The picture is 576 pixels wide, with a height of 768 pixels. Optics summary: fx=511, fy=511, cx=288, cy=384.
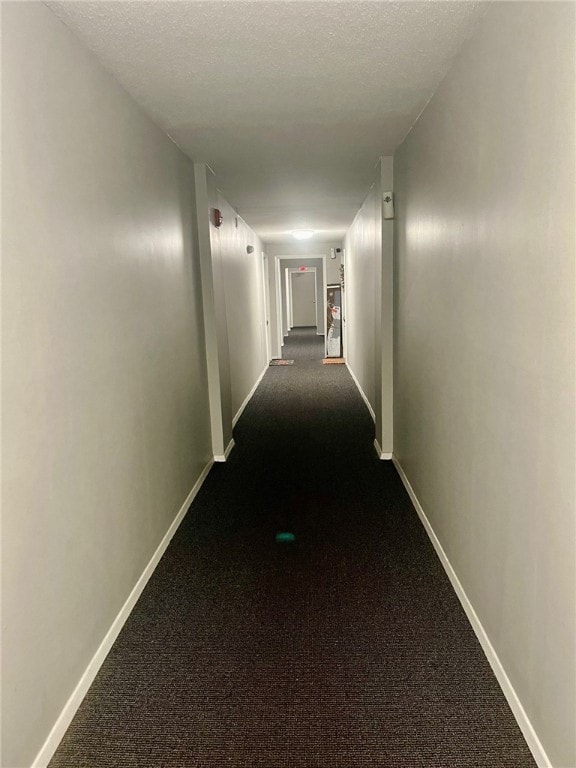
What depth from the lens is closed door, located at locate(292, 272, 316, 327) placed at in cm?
1886

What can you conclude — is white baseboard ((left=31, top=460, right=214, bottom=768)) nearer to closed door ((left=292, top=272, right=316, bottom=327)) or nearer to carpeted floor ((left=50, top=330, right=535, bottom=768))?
carpeted floor ((left=50, top=330, right=535, bottom=768))

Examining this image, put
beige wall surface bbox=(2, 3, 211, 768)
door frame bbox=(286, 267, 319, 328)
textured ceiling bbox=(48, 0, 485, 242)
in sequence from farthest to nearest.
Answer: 1. door frame bbox=(286, 267, 319, 328)
2. textured ceiling bbox=(48, 0, 485, 242)
3. beige wall surface bbox=(2, 3, 211, 768)

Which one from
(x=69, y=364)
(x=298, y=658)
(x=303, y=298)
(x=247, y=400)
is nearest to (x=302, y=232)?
(x=247, y=400)

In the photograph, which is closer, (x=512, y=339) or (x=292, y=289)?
(x=512, y=339)

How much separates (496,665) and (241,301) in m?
5.13

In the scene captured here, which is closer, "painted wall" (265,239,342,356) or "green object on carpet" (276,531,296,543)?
"green object on carpet" (276,531,296,543)

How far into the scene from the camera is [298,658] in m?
2.00

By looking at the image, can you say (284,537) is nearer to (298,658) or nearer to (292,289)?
(298,658)

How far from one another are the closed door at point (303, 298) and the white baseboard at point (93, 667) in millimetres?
16514

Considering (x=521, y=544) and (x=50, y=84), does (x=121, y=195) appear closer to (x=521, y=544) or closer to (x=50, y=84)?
(x=50, y=84)

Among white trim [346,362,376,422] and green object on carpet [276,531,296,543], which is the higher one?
white trim [346,362,376,422]

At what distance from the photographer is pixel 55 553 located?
5.51 ft

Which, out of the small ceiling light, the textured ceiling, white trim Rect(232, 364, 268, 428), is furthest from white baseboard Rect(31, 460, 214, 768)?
the small ceiling light

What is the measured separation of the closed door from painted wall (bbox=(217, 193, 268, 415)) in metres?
10.1
